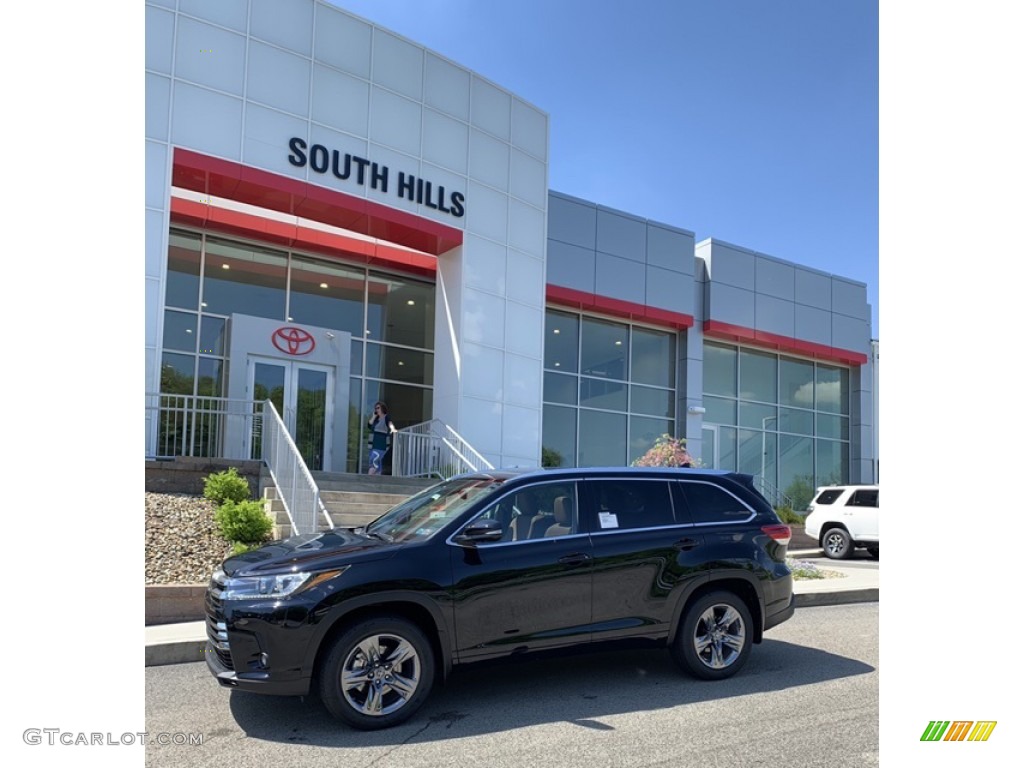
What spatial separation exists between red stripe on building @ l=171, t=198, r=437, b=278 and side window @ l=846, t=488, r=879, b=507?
1099 cm

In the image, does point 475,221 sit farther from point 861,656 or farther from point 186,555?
point 861,656

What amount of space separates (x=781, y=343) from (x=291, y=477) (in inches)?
767

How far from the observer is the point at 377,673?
17.7 ft

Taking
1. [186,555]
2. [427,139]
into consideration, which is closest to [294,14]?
[427,139]

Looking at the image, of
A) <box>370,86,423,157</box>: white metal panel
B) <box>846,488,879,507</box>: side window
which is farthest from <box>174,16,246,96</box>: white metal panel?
<box>846,488,879,507</box>: side window

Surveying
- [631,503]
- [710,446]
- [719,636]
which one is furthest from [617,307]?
[719,636]

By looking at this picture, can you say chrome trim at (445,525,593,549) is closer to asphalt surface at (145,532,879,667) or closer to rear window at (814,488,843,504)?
asphalt surface at (145,532,879,667)

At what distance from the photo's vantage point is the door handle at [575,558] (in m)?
6.12

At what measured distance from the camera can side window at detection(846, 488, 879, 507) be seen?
18203mm

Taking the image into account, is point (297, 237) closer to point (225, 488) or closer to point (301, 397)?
point (301, 397)

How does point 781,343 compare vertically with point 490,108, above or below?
below

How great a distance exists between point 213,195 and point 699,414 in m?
15.3

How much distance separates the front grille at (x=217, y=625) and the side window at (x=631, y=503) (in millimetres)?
2774
